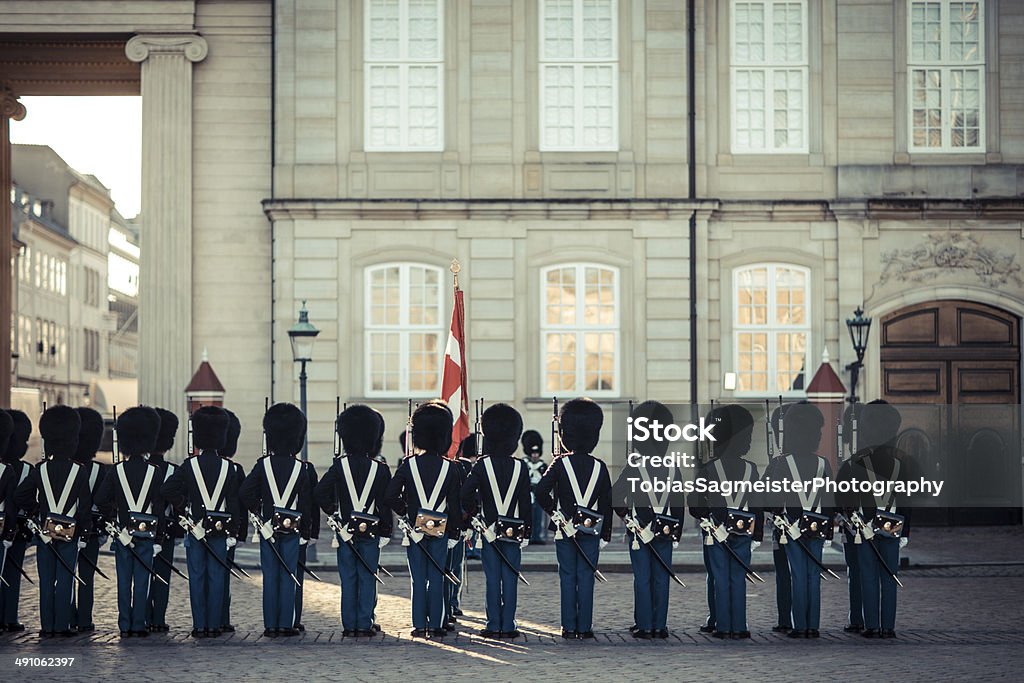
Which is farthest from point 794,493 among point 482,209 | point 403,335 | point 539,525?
point 403,335

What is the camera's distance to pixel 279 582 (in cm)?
1211

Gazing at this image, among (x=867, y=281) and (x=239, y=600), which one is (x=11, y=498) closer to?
(x=239, y=600)

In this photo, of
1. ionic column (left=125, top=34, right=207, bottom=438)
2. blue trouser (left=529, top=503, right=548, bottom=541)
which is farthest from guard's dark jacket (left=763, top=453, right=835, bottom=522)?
ionic column (left=125, top=34, right=207, bottom=438)

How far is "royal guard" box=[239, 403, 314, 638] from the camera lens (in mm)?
12039

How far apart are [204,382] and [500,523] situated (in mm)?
10751

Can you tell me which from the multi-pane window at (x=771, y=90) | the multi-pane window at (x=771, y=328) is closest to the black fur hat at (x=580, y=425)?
the multi-pane window at (x=771, y=328)

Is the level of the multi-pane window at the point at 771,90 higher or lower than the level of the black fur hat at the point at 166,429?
higher

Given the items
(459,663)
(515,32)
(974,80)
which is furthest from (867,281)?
(459,663)

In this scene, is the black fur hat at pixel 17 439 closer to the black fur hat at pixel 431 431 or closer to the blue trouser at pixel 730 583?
the black fur hat at pixel 431 431

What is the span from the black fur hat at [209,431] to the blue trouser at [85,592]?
109 centimetres

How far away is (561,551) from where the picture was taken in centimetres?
1208

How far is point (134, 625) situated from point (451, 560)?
7.93ft

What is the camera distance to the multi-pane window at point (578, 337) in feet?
75.5

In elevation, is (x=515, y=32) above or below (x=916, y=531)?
above
